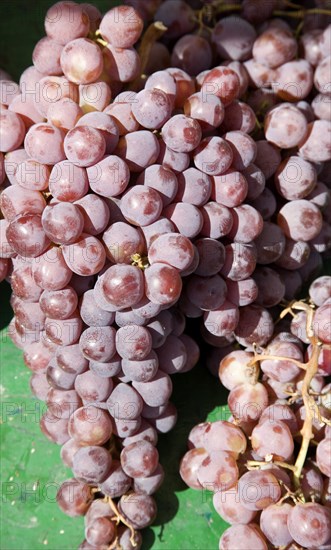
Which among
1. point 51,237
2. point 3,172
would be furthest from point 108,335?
point 3,172

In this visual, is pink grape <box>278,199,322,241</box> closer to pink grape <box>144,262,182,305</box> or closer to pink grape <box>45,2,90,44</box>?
pink grape <box>144,262,182,305</box>

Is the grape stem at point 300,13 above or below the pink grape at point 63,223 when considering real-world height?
above

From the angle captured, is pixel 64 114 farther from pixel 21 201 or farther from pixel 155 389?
pixel 155 389

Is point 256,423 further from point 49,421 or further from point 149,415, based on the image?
point 49,421

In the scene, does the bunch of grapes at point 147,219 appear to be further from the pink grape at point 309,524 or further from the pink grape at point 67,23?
the pink grape at point 309,524


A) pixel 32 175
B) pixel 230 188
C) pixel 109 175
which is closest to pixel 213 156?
pixel 230 188

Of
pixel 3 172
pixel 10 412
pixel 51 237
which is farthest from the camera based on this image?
pixel 10 412

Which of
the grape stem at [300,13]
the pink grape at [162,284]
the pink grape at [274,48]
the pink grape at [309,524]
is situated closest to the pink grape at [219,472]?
the pink grape at [309,524]
